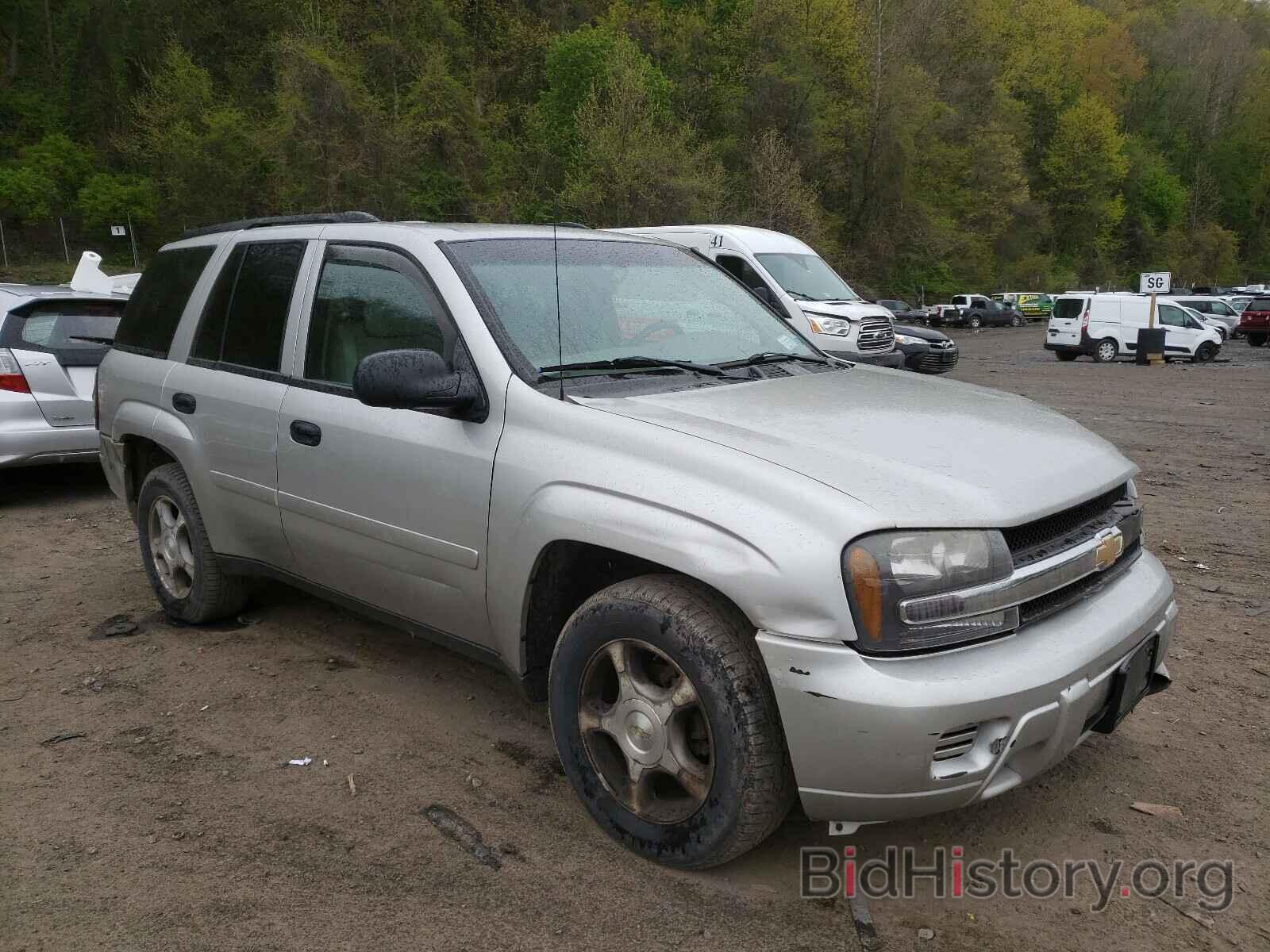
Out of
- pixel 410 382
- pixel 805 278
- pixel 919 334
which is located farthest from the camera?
pixel 919 334

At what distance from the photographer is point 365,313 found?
3.69m

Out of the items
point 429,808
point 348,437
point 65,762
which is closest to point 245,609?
point 65,762

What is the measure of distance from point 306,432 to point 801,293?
37.6 ft

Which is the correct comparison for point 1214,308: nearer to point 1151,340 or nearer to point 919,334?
point 1151,340

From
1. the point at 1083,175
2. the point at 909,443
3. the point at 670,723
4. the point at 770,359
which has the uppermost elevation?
the point at 1083,175

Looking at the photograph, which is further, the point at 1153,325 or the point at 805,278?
the point at 1153,325

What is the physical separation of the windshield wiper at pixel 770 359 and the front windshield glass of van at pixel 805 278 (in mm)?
10560

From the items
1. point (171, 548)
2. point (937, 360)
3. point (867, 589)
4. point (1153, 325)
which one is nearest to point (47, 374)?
point (171, 548)

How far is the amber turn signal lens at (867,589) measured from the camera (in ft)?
7.84

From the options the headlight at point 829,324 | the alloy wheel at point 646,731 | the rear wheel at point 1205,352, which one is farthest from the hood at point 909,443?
the rear wheel at point 1205,352

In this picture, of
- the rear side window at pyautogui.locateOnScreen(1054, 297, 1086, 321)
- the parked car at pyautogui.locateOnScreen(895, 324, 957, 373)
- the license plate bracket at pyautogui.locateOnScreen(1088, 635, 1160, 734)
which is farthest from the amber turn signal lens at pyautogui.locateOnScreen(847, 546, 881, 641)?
the rear side window at pyautogui.locateOnScreen(1054, 297, 1086, 321)

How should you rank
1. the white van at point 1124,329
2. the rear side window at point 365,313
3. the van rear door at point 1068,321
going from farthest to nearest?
1. the van rear door at point 1068,321
2. the white van at point 1124,329
3. the rear side window at point 365,313

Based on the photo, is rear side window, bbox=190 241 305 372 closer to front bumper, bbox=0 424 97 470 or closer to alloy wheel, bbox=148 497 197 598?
alloy wheel, bbox=148 497 197 598
